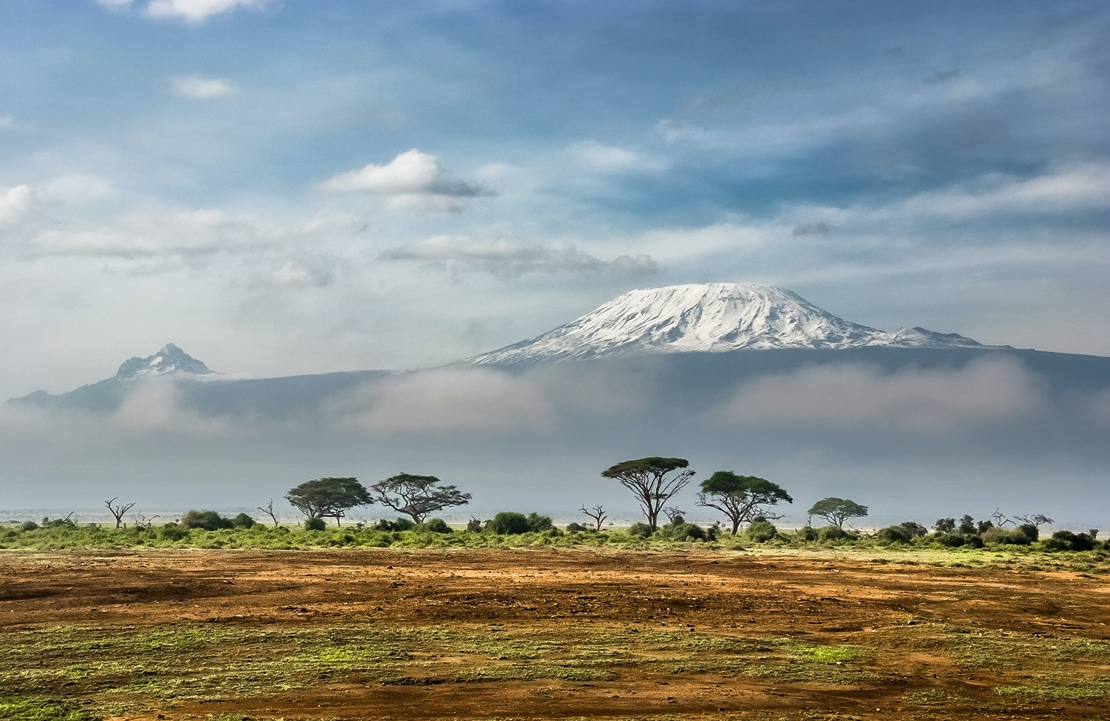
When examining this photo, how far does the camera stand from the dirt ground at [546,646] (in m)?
13.7

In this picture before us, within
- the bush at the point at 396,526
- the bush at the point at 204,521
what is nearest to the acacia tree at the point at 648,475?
the bush at the point at 396,526

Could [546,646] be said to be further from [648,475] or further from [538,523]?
[648,475]

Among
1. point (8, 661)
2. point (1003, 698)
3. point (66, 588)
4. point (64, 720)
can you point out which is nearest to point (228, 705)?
point (64, 720)

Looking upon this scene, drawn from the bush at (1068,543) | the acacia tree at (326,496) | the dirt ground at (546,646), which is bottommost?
the dirt ground at (546,646)

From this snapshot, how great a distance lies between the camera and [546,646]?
1744cm

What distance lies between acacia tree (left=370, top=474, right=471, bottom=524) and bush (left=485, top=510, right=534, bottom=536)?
26.6m

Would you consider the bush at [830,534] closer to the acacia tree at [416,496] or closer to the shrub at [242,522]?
the shrub at [242,522]

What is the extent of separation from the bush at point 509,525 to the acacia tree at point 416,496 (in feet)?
87.3

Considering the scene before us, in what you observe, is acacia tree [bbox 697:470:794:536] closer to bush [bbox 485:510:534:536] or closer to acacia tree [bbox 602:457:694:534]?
acacia tree [bbox 602:457:694:534]

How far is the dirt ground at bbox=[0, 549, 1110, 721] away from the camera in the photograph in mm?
13734

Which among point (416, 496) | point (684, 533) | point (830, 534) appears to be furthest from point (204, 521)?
point (830, 534)

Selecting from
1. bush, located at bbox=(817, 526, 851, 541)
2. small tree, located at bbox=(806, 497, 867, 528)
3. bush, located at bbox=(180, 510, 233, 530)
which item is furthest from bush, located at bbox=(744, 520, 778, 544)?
small tree, located at bbox=(806, 497, 867, 528)

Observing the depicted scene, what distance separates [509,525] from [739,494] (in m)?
31.5

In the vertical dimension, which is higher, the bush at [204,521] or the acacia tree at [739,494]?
the acacia tree at [739,494]
